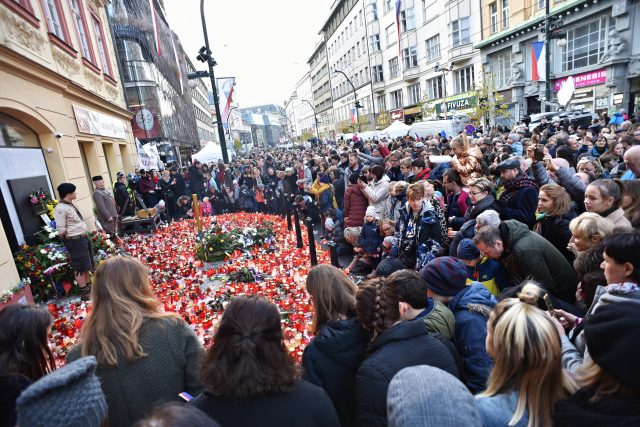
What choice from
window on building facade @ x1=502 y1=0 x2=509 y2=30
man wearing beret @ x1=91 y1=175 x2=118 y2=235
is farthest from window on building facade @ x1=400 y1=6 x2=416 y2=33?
man wearing beret @ x1=91 y1=175 x2=118 y2=235

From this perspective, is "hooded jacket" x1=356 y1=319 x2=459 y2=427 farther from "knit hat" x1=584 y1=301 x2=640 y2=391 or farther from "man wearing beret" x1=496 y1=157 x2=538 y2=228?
"man wearing beret" x1=496 y1=157 x2=538 y2=228

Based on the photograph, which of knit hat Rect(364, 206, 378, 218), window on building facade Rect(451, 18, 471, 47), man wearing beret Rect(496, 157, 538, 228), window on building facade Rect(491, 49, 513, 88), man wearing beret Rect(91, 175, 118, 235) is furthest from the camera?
window on building facade Rect(451, 18, 471, 47)

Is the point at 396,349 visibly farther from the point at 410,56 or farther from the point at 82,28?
the point at 410,56

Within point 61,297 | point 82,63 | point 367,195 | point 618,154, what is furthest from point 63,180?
point 618,154

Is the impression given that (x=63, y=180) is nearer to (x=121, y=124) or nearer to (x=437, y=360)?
(x=121, y=124)

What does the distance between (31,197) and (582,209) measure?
31.2 feet

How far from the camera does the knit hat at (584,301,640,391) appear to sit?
1.18 m

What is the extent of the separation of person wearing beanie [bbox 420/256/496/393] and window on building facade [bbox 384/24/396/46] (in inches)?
1804

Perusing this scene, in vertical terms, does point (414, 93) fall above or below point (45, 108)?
above

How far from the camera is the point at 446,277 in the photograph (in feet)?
8.69

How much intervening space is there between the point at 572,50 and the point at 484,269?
27.0 m

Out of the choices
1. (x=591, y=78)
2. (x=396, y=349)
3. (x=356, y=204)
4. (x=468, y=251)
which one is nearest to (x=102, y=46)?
(x=356, y=204)

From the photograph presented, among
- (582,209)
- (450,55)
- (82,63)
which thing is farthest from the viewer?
(450,55)

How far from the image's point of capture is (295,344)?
143 inches
